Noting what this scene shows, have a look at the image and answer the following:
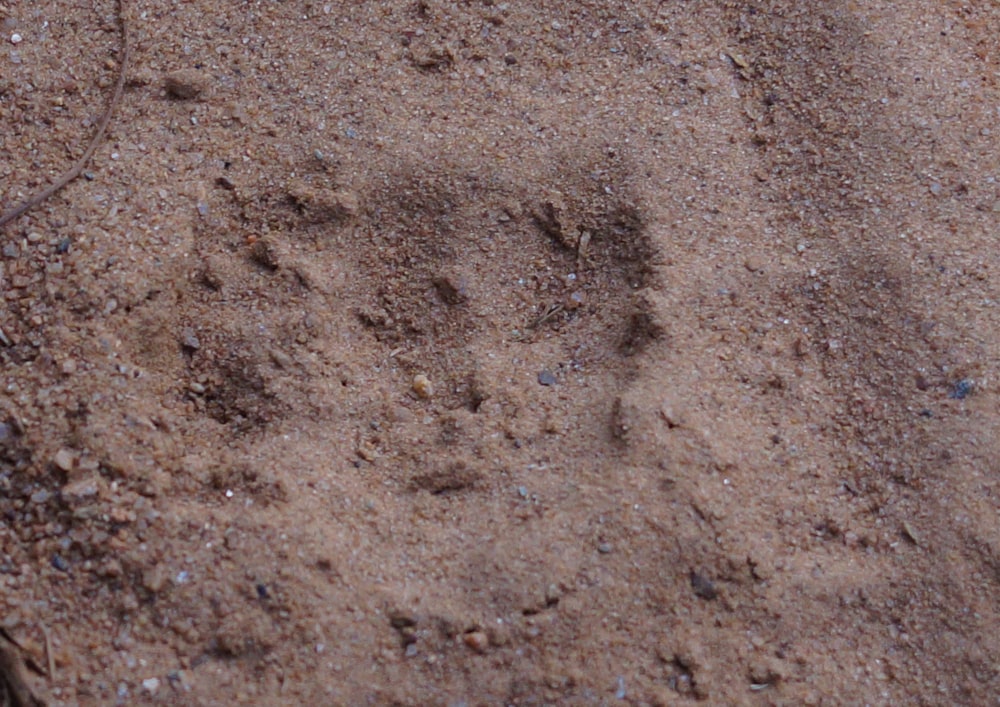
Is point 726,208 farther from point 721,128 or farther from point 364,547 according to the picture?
point 364,547

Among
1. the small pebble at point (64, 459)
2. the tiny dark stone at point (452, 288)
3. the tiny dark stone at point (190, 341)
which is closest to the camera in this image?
the small pebble at point (64, 459)

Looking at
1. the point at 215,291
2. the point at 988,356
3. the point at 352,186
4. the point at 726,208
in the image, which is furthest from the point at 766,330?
the point at 215,291

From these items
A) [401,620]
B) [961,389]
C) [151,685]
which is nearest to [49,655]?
[151,685]

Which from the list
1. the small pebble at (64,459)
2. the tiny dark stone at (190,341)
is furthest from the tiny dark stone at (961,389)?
the small pebble at (64,459)

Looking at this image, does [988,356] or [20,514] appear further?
[988,356]

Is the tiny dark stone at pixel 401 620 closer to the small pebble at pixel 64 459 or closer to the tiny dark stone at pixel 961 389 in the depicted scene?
the small pebble at pixel 64 459

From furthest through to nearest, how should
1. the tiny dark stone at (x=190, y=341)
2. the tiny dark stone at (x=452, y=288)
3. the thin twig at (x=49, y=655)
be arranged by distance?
the tiny dark stone at (x=452, y=288) < the tiny dark stone at (x=190, y=341) < the thin twig at (x=49, y=655)

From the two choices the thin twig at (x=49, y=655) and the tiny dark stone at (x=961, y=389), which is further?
the tiny dark stone at (x=961, y=389)
